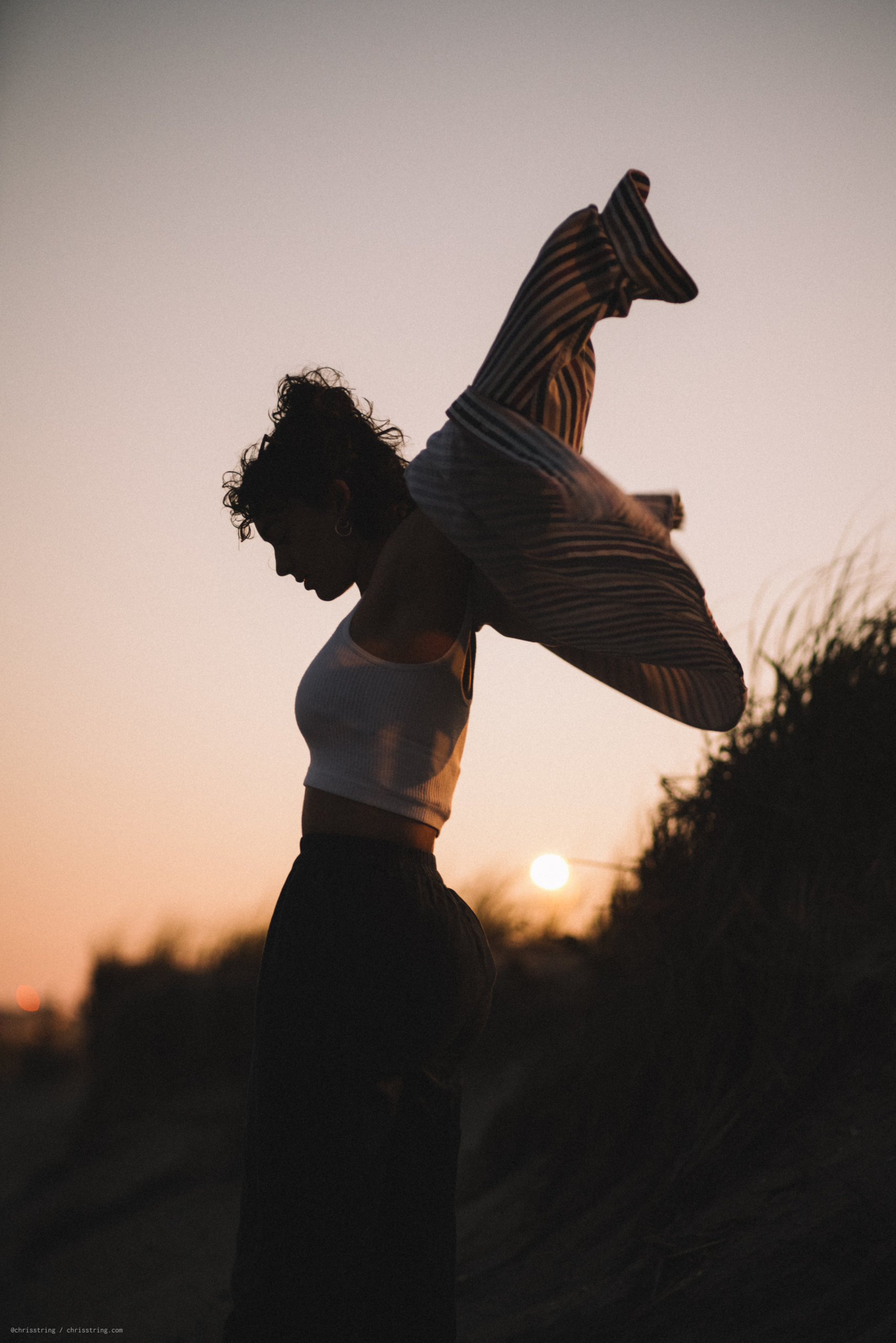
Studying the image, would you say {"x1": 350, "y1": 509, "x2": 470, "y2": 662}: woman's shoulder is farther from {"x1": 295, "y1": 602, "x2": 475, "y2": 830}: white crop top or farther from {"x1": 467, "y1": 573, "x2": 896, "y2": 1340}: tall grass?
{"x1": 467, "y1": 573, "x2": 896, "y2": 1340}: tall grass

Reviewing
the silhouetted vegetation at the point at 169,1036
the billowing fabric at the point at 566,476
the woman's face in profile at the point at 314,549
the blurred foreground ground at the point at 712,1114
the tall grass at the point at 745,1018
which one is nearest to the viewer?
the billowing fabric at the point at 566,476

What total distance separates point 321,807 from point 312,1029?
12.4 inches

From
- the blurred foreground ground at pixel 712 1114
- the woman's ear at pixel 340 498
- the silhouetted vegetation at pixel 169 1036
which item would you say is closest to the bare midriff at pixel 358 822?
the woman's ear at pixel 340 498

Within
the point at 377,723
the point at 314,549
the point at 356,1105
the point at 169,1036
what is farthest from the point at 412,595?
the point at 169,1036

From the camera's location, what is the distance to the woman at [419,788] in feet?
4.04

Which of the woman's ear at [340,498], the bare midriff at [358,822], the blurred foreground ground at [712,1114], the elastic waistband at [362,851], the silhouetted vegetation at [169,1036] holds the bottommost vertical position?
the silhouetted vegetation at [169,1036]

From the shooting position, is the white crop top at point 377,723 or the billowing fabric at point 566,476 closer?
the billowing fabric at point 566,476

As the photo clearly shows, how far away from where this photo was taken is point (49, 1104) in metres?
8.68

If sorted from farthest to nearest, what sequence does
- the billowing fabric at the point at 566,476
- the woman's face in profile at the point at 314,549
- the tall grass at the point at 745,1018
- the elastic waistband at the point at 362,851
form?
the tall grass at the point at 745,1018, the woman's face in profile at the point at 314,549, the elastic waistband at the point at 362,851, the billowing fabric at the point at 566,476

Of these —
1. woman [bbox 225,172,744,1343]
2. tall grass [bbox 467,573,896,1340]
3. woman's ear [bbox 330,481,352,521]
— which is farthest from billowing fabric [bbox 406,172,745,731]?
tall grass [bbox 467,573,896,1340]

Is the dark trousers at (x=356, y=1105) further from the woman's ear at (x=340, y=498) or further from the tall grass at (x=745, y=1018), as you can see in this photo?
the tall grass at (x=745, y=1018)

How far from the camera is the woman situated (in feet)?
4.04

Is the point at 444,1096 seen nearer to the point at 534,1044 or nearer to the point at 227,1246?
the point at 227,1246

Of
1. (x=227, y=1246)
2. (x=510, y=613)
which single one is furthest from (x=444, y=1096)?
(x=227, y=1246)
